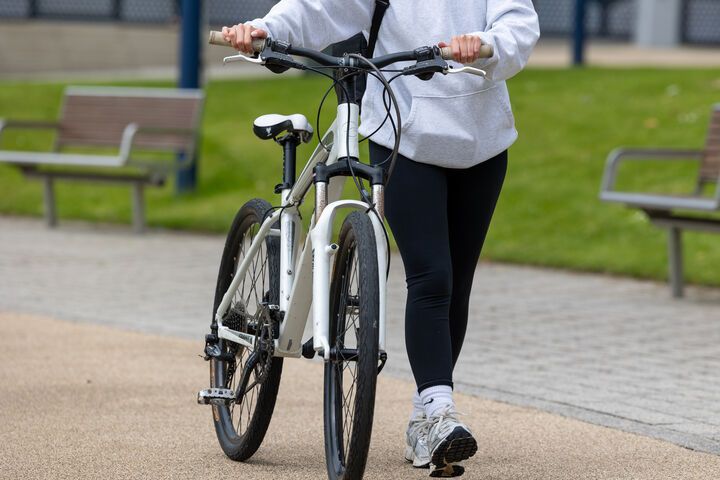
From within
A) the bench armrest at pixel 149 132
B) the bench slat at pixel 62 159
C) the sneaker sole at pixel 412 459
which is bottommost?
the bench slat at pixel 62 159

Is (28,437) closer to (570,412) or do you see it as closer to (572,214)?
(570,412)

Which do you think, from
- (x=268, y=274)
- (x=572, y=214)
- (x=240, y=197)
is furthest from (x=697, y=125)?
(x=268, y=274)

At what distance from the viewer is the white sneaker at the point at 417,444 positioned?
4.23 m

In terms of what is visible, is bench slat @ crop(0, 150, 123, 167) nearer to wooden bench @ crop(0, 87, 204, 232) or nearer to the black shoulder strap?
wooden bench @ crop(0, 87, 204, 232)

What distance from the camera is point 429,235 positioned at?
412cm

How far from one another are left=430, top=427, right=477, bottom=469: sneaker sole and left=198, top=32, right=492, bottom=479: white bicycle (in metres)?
0.26

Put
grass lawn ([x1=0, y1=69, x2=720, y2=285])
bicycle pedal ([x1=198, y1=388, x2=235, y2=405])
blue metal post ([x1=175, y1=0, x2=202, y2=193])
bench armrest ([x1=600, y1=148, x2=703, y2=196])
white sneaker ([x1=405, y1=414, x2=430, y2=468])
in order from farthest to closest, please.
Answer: blue metal post ([x1=175, y1=0, x2=202, y2=193]), grass lawn ([x1=0, y1=69, x2=720, y2=285]), bench armrest ([x1=600, y1=148, x2=703, y2=196]), bicycle pedal ([x1=198, y1=388, x2=235, y2=405]), white sneaker ([x1=405, y1=414, x2=430, y2=468])

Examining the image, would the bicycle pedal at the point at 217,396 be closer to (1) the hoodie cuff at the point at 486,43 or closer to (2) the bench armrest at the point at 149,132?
(1) the hoodie cuff at the point at 486,43

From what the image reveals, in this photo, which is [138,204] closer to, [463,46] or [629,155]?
[629,155]

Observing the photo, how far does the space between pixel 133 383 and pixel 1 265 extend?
3.95m

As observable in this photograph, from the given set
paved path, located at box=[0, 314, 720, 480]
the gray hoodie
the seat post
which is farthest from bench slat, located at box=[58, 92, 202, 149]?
the gray hoodie

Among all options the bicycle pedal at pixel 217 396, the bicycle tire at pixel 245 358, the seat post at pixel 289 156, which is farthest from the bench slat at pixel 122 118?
the seat post at pixel 289 156

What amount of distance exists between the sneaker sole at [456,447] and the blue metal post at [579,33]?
1512 cm

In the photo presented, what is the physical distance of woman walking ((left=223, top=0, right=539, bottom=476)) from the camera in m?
4.09
